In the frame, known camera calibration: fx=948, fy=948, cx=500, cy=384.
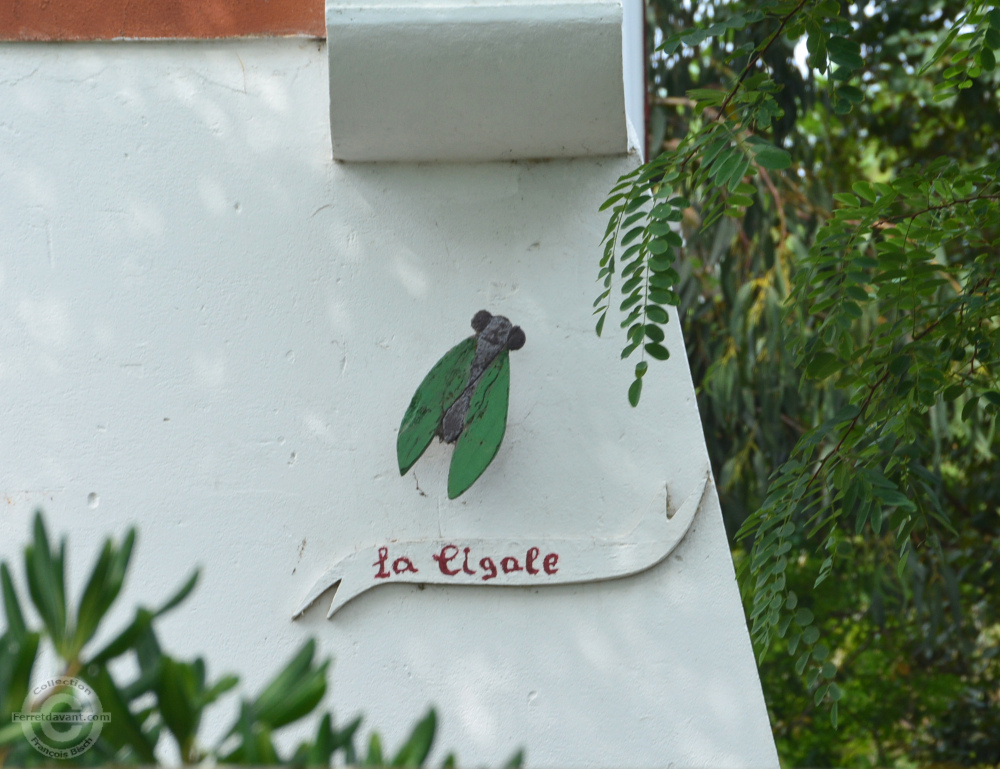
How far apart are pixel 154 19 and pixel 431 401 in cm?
128

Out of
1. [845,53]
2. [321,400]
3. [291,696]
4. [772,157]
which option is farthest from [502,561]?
[291,696]

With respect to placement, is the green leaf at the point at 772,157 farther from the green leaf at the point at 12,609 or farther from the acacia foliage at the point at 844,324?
the green leaf at the point at 12,609

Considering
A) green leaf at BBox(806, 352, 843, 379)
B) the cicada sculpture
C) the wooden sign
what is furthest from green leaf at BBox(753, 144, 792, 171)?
the wooden sign

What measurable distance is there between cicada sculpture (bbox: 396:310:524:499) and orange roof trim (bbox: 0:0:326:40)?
3.22 ft

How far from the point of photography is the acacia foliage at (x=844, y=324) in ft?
6.58

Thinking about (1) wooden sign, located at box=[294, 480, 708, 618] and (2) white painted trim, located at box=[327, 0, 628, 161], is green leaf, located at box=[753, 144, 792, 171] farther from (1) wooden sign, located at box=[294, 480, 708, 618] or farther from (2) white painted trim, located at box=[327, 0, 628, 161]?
(1) wooden sign, located at box=[294, 480, 708, 618]

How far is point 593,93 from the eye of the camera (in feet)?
7.70

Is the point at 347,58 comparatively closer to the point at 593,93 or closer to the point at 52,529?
the point at 593,93

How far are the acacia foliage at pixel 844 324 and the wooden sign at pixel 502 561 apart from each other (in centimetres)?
27

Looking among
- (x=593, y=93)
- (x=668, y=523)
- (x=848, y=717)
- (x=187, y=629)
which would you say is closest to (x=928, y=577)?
(x=848, y=717)

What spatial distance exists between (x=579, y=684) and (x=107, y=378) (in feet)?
4.54

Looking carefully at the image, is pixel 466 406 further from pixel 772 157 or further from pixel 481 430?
pixel 772 157

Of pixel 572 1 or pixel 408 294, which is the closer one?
pixel 572 1

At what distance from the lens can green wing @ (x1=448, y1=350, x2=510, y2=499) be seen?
2.20m
